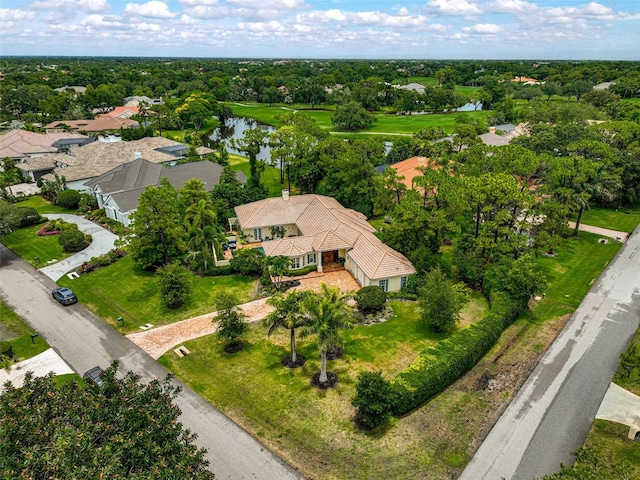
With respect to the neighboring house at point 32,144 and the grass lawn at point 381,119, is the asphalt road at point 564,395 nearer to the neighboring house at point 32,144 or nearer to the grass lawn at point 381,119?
the grass lawn at point 381,119

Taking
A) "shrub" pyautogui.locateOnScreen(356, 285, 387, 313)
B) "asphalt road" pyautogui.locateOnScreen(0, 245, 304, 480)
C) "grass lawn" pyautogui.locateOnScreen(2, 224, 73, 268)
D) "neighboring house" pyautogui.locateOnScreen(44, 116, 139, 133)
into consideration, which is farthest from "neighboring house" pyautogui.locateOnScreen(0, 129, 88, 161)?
"shrub" pyautogui.locateOnScreen(356, 285, 387, 313)

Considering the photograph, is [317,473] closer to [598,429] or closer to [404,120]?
[598,429]

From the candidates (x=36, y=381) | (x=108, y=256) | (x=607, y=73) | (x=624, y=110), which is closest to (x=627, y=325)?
(x=36, y=381)

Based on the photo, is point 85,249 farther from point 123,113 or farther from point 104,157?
point 123,113

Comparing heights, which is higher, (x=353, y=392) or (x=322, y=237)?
(x=322, y=237)

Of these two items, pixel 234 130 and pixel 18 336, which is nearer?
pixel 18 336

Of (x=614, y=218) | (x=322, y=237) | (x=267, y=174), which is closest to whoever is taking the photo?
(x=322, y=237)

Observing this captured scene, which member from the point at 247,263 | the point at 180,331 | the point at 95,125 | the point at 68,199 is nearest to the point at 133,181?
the point at 68,199
